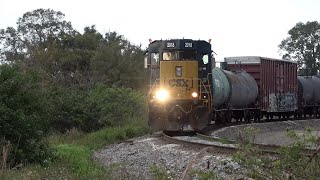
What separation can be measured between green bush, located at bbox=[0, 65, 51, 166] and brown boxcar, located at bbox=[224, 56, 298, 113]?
46.1 feet

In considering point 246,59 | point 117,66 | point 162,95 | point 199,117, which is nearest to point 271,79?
point 246,59

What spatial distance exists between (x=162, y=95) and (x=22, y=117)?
621 centimetres

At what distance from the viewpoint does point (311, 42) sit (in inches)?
3046

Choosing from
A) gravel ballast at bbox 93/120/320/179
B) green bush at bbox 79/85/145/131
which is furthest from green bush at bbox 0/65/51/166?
green bush at bbox 79/85/145/131

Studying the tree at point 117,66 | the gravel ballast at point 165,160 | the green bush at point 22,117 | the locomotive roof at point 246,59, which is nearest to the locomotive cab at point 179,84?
the gravel ballast at point 165,160

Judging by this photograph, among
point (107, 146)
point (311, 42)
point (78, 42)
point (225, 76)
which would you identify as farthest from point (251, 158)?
point (311, 42)

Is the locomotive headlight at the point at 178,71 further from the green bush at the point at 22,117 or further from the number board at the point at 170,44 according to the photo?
the green bush at the point at 22,117

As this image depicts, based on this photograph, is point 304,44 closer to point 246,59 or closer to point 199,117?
point 246,59

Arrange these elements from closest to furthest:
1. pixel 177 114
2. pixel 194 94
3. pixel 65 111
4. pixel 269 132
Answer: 1. pixel 177 114
2. pixel 194 94
3. pixel 269 132
4. pixel 65 111

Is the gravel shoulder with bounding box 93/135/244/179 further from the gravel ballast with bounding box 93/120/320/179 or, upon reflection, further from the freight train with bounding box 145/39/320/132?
the freight train with bounding box 145/39/320/132

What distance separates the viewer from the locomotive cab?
666 inches

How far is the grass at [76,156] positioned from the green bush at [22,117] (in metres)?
0.61

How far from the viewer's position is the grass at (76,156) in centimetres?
→ 846

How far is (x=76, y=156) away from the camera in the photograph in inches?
516
